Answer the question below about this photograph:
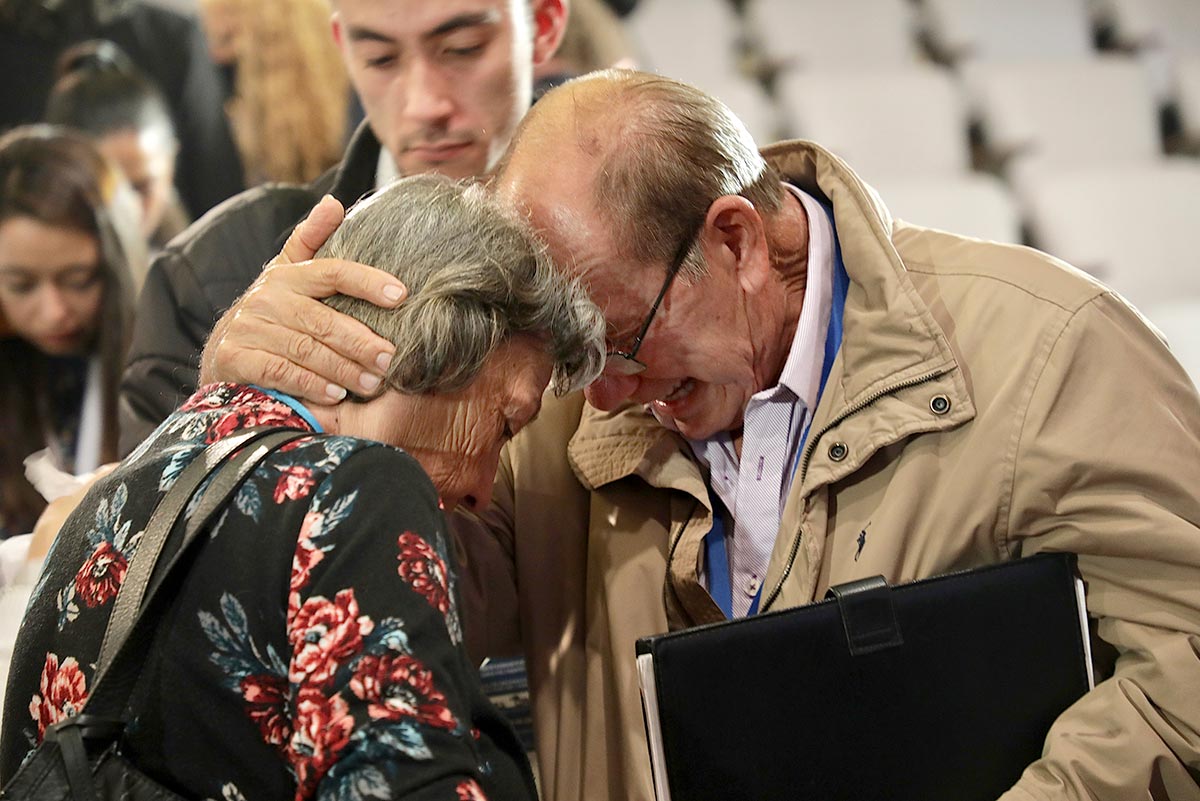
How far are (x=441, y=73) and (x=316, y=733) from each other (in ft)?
5.05

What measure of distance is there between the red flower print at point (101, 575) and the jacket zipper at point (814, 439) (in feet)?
2.88

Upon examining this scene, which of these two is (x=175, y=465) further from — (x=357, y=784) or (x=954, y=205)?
(x=954, y=205)

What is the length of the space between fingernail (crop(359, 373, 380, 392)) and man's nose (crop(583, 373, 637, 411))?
0.58 m

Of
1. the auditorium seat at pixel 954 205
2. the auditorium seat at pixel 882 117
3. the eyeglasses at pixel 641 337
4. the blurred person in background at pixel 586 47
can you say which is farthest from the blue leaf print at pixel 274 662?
the auditorium seat at pixel 882 117

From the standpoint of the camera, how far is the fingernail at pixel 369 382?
1.21m

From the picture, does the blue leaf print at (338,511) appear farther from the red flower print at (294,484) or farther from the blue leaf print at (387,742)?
the blue leaf print at (387,742)

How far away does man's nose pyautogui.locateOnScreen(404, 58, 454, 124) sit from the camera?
2230 mm

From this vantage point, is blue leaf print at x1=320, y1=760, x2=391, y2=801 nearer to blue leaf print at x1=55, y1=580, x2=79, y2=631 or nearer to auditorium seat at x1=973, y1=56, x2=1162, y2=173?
blue leaf print at x1=55, y1=580, x2=79, y2=631

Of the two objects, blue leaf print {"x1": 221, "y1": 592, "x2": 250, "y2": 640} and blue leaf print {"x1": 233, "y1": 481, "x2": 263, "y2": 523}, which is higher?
blue leaf print {"x1": 233, "y1": 481, "x2": 263, "y2": 523}

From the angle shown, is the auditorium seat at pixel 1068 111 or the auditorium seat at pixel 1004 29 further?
the auditorium seat at pixel 1004 29

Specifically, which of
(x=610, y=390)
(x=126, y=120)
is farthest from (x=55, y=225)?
(x=610, y=390)

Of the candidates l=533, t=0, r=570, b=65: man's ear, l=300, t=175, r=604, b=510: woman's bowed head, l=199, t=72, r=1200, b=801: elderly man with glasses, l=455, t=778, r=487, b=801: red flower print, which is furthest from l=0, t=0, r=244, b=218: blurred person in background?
l=455, t=778, r=487, b=801: red flower print

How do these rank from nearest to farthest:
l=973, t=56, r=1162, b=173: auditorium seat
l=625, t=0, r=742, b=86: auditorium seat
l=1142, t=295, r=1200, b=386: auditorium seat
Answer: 1. l=1142, t=295, r=1200, b=386: auditorium seat
2. l=625, t=0, r=742, b=86: auditorium seat
3. l=973, t=56, r=1162, b=173: auditorium seat

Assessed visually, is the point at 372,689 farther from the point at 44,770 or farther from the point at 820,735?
the point at 820,735
